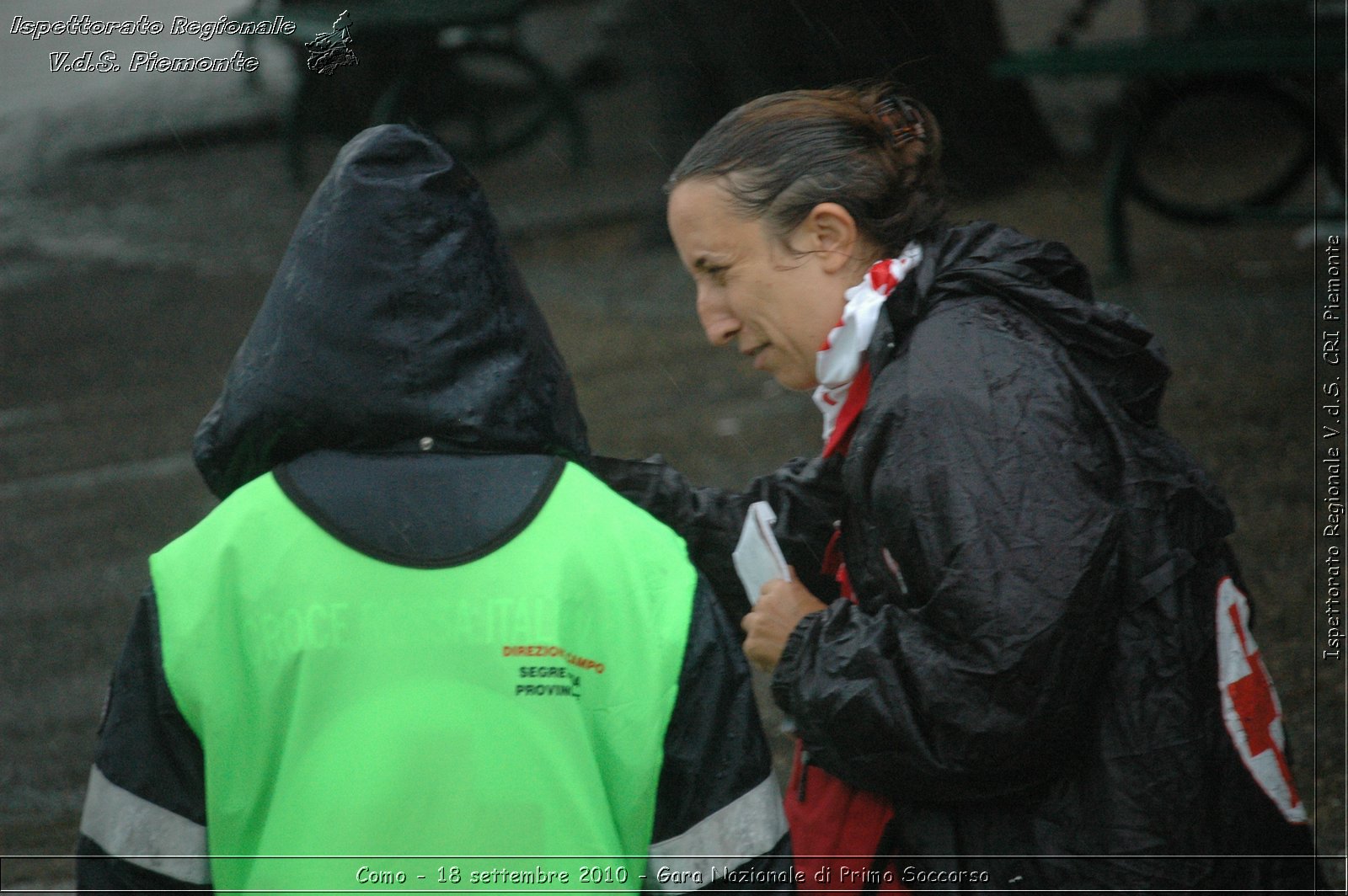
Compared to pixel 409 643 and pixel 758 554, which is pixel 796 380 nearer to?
pixel 758 554

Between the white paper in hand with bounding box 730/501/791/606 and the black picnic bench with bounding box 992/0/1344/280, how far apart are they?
5.96 meters

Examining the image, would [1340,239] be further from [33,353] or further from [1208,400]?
[33,353]

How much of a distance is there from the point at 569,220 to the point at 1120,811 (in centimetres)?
866

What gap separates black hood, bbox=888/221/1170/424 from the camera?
1967 mm

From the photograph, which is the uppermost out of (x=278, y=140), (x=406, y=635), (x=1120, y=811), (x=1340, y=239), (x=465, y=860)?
(x=406, y=635)

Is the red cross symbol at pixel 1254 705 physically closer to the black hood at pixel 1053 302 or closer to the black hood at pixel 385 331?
the black hood at pixel 1053 302

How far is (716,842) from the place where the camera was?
67.6 inches

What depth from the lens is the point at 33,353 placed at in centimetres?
855

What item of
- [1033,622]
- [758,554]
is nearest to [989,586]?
[1033,622]

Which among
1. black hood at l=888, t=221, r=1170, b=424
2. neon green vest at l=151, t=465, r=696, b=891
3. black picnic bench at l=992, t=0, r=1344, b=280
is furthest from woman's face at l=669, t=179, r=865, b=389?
black picnic bench at l=992, t=0, r=1344, b=280

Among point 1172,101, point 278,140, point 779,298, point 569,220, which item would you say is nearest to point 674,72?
point 569,220

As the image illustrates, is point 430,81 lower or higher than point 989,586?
lower

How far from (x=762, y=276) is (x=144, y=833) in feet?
3.72

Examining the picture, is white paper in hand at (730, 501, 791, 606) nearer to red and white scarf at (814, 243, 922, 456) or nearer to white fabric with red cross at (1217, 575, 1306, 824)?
red and white scarf at (814, 243, 922, 456)
